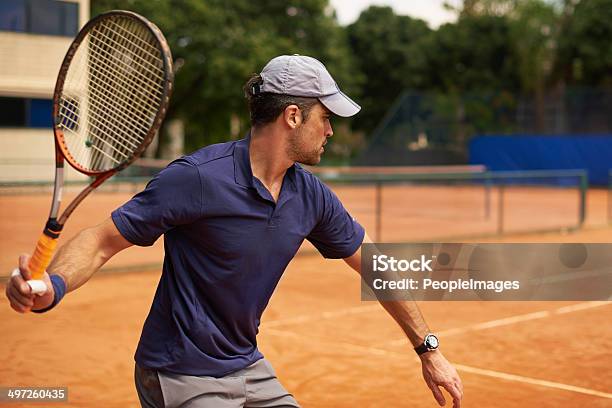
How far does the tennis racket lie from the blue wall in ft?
97.8

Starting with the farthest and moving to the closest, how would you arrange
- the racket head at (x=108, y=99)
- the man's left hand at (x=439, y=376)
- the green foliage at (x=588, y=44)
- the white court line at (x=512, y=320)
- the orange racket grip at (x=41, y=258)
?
the green foliage at (x=588, y=44), the white court line at (x=512, y=320), the racket head at (x=108, y=99), the man's left hand at (x=439, y=376), the orange racket grip at (x=41, y=258)

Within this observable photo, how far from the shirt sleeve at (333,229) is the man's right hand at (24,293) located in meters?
1.01

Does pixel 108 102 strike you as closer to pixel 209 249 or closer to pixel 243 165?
pixel 243 165

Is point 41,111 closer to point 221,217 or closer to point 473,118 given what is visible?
point 473,118

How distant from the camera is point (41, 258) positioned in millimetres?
2529

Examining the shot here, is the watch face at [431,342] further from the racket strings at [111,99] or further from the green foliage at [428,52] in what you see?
the green foliage at [428,52]

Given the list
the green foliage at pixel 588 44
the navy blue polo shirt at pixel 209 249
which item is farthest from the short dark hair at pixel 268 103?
the green foliage at pixel 588 44

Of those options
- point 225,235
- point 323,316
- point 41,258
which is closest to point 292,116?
point 225,235

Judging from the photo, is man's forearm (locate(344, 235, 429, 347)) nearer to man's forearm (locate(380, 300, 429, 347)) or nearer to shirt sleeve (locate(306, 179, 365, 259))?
man's forearm (locate(380, 300, 429, 347))

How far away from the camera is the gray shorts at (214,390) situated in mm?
2797

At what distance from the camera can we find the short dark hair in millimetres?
2828

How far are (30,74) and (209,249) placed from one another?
2289cm

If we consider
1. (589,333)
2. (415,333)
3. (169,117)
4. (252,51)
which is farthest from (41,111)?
(415,333)

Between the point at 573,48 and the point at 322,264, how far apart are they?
27.9 metres
